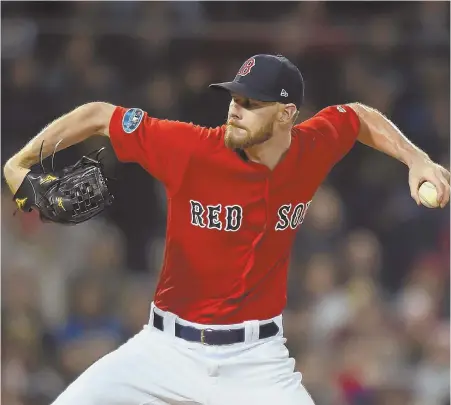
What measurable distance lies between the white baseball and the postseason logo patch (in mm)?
1119

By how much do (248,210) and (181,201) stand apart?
27 centimetres

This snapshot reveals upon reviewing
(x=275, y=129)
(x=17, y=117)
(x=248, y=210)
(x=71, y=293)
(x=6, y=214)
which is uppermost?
(x=275, y=129)

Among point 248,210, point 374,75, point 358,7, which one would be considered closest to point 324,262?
point 374,75

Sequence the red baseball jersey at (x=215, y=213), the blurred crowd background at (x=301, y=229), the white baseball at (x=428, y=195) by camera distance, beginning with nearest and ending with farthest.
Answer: the white baseball at (x=428, y=195) → the red baseball jersey at (x=215, y=213) → the blurred crowd background at (x=301, y=229)

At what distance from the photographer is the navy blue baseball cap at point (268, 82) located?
3434 mm

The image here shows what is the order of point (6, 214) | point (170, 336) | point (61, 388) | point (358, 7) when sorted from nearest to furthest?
1. point (170, 336)
2. point (61, 388)
3. point (6, 214)
4. point (358, 7)

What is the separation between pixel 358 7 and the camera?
23.2ft

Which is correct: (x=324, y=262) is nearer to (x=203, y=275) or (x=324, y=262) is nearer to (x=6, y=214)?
(x=6, y=214)

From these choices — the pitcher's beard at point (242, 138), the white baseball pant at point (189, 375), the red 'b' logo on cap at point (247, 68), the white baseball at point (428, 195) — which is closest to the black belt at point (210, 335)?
the white baseball pant at point (189, 375)

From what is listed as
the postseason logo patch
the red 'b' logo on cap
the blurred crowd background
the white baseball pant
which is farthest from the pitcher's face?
the blurred crowd background

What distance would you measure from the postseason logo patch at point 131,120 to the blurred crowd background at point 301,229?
9.53 ft

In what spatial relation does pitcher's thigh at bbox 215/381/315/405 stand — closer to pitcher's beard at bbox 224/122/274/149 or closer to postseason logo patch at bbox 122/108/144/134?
pitcher's beard at bbox 224/122/274/149

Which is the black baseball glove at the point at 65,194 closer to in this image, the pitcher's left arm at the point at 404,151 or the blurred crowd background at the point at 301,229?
the pitcher's left arm at the point at 404,151

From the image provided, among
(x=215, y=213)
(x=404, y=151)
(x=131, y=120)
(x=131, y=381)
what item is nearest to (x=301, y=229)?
(x=404, y=151)
